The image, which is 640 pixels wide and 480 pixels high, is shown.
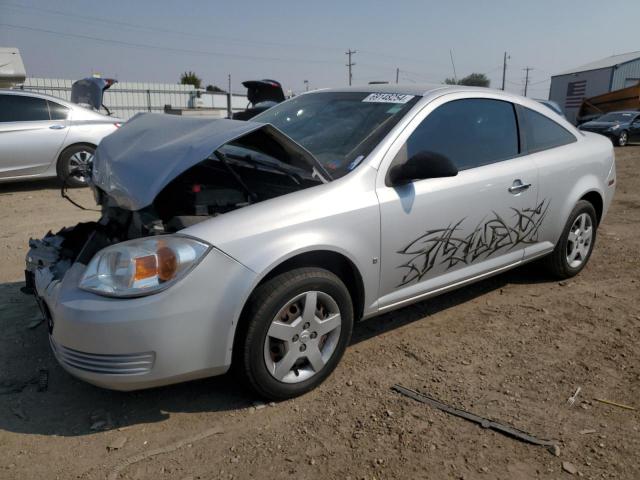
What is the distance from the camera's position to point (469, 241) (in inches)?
133

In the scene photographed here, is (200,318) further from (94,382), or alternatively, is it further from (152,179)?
(152,179)

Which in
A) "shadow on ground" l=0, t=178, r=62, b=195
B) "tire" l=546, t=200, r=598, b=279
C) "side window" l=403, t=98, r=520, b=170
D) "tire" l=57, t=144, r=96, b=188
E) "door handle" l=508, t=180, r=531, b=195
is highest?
"side window" l=403, t=98, r=520, b=170

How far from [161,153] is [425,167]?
4.62ft

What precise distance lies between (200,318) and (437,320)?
6.35 feet

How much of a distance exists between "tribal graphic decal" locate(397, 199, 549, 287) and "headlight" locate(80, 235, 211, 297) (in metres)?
1.24

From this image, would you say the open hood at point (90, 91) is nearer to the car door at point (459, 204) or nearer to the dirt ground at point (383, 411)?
the dirt ground at point (383, 411)

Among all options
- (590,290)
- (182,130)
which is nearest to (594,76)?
(590,290)

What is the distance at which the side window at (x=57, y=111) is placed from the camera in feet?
25.7

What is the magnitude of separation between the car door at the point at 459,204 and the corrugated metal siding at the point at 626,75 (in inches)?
1345

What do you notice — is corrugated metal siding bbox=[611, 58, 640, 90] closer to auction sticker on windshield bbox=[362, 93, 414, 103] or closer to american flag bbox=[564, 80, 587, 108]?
american flag bbox=[564, 80, 587, 108]

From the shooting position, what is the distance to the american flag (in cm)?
3432

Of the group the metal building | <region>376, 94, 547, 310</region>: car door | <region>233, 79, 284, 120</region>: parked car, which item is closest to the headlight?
<region>376, 94, 547, 310</region>: car door

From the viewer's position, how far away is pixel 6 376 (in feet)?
9.59

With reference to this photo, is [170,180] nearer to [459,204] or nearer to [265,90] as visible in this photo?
[459,204]
